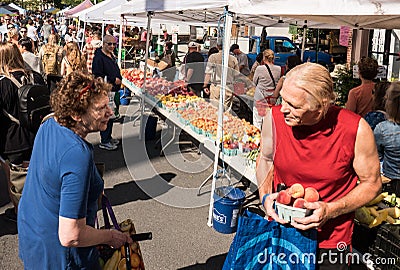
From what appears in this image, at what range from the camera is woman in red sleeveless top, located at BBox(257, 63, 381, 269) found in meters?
1.99

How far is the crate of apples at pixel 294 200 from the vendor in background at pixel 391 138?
223 cm

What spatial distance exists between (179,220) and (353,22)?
3339mm

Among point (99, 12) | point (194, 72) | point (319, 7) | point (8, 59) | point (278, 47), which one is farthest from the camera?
point (278, 47)

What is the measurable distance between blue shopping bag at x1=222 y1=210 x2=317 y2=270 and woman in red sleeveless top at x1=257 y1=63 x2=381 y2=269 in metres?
0.07

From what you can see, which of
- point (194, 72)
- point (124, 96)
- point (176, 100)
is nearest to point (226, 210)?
point (176, 100)

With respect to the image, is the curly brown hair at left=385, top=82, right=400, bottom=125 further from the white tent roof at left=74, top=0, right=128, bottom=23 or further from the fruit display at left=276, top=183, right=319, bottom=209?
the white tent roof at left=74, top=0, right=128, bottom=23

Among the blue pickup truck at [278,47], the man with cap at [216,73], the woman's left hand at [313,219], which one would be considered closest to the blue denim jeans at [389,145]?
the woman's left hand at [313,219]

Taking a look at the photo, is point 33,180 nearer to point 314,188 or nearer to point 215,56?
point 314,188

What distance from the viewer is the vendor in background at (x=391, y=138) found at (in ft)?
13.1

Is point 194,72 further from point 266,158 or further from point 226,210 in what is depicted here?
point 266,158

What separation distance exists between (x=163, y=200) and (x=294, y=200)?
11.7ft

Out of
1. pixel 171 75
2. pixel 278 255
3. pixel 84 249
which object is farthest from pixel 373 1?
pixel 171 75

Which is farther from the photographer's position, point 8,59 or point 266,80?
point 266,80

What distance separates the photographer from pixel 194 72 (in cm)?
962
